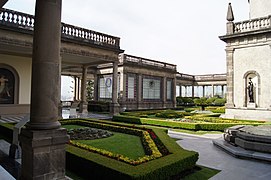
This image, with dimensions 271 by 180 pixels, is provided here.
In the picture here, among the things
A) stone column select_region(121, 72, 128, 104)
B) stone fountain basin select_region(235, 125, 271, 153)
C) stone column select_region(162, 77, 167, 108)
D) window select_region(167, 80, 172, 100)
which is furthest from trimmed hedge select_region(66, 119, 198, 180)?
window select_region(167, 80, 172, 100)

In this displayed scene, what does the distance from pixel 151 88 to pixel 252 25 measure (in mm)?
15889

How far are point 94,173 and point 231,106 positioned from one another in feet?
55.3

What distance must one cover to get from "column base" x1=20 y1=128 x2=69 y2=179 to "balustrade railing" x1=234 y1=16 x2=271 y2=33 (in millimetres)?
19199

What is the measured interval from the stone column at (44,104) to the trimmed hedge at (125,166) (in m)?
0.97

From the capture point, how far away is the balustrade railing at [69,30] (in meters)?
14.1

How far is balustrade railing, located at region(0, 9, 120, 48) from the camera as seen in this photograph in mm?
14075

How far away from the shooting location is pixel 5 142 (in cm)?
936

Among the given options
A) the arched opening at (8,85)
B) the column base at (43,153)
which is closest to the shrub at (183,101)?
the arched opening at (8,85)

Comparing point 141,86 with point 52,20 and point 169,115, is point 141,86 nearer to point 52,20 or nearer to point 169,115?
point 169,115

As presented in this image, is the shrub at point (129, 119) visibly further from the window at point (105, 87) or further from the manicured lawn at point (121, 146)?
the window at point (105, 87)

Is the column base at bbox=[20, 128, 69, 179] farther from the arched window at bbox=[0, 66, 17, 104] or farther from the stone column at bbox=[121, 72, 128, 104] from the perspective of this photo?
the stone column at bbox=[121, 72, 128, 104]

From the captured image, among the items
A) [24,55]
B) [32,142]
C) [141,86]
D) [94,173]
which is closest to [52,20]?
[32,142]

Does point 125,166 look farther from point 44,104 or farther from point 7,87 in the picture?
point 7,87

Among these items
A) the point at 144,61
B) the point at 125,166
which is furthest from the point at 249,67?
the point at 125,166
